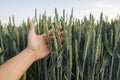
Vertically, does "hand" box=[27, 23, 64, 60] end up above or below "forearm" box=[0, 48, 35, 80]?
above

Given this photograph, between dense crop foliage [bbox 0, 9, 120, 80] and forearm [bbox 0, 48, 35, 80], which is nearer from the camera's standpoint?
dense crop foliage [bbox 0, 9, 120, 80]

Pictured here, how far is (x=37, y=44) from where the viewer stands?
184 cm

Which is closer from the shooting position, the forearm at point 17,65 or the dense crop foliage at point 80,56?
the dense crop foliage at point 80,56

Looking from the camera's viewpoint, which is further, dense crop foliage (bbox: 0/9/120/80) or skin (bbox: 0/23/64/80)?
skin (bbox: 0/23/64/80)

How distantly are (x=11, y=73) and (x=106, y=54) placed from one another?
1.92ft

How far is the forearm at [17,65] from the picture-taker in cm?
177

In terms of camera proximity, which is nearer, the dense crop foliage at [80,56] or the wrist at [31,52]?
the dense crop foliage at [80,56]

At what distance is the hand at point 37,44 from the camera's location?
5.77ft

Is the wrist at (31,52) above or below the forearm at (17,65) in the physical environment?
above

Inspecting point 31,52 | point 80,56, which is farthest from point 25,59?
point 80,56

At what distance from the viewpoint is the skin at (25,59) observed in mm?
1764

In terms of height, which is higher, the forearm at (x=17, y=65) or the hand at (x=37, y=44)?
the hand at (x=37, y=44)

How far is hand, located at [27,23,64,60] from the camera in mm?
1759

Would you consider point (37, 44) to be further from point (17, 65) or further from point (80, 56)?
point (80, 56)
